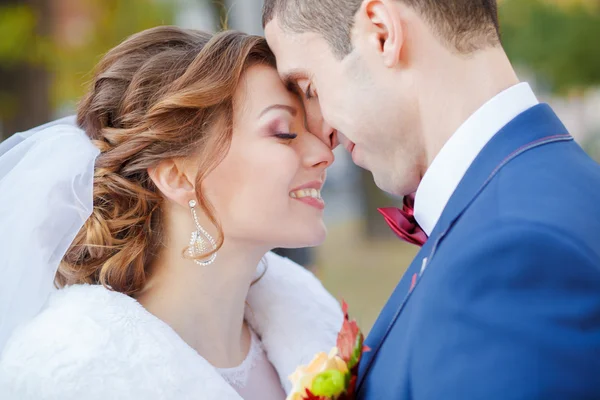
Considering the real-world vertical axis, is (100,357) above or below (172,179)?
below

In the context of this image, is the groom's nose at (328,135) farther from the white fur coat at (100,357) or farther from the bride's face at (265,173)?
the white fur coat at (100,357)

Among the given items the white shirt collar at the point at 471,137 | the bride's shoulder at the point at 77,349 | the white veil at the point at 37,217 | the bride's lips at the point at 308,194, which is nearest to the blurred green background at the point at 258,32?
the bride's lips at the point at 308,194

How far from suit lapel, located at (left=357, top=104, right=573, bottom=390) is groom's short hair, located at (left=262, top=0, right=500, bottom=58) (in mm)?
260

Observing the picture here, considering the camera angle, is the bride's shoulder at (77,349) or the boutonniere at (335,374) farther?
the bride's shoulder at (77,349)

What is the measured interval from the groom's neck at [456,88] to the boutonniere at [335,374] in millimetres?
554

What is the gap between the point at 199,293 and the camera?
2.79 metres

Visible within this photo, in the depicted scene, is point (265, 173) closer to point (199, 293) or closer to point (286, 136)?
point (286, 136)

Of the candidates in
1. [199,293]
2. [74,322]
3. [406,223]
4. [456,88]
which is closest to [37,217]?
[74,322]

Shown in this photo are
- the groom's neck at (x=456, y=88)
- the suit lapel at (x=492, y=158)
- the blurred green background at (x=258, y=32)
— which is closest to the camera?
the suit lapel at (x=492, y=158)

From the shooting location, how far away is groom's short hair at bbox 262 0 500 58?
1.96 m

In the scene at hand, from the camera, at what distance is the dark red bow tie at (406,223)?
242cm

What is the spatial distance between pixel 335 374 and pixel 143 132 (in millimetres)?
1195

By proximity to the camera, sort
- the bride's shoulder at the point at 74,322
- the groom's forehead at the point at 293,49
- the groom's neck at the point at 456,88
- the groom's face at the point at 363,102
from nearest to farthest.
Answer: the groom's neck at the point at 456,88 → the groom's face at the point at 363,102 → the groom's forehead at the point at 293,49 → the bride's shoulder at the point at 74,322

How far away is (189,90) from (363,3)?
0.89 meters
